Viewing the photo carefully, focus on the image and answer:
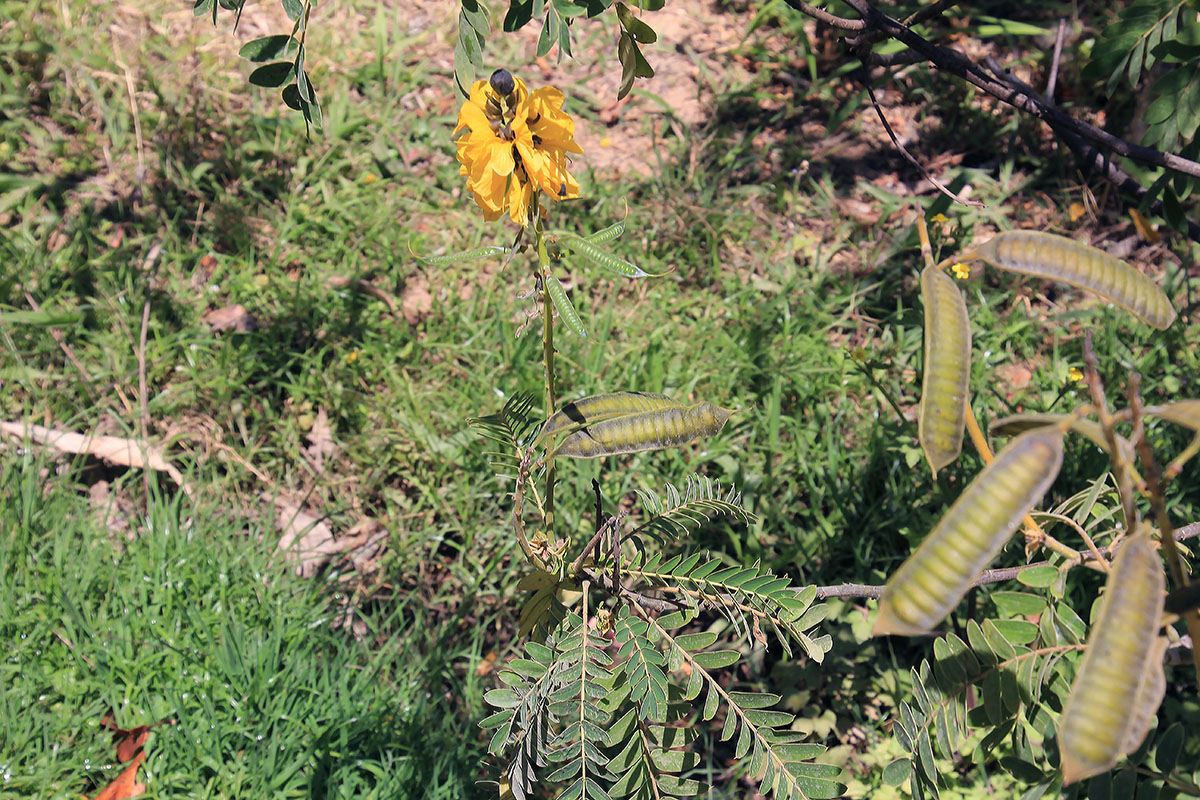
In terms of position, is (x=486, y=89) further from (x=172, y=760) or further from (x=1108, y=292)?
(x=172, y=760)

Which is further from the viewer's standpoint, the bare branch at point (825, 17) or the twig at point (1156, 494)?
the bare branch at point (825, 17)

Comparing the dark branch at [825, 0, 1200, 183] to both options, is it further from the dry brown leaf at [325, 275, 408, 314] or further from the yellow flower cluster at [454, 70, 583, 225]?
the dry brown leaf at [325, 275, 408, 314]

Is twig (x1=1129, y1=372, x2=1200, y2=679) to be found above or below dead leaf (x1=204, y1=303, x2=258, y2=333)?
above

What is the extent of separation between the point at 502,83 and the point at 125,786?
1.78m

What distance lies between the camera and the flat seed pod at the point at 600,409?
3.88 ft

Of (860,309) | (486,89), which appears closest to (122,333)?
(486,89)

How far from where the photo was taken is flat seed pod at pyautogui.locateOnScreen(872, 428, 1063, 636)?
71cm

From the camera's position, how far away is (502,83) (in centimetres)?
112

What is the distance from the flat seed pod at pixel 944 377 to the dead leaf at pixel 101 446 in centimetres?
231

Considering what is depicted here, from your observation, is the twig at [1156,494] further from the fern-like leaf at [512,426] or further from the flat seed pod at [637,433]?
the fern-like leaf at [512,426]

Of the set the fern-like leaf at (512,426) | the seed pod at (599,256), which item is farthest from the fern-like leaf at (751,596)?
the seed pod at (599,256)

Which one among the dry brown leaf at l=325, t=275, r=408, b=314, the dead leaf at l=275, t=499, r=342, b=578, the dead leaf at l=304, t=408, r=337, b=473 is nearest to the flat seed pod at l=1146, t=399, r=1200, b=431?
the dead leaf at l=275, t=499, r=342, b=578

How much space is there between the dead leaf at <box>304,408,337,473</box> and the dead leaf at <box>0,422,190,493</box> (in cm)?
37

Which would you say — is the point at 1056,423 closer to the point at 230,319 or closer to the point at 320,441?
the point at 320,441
